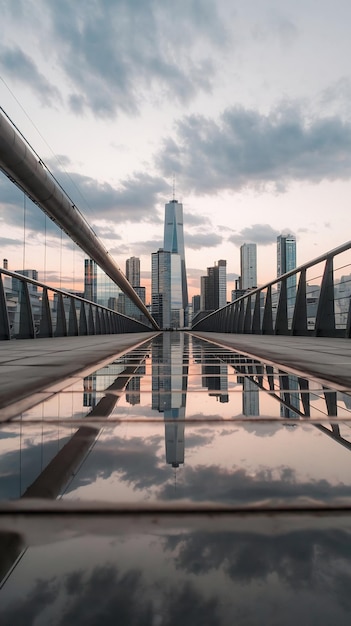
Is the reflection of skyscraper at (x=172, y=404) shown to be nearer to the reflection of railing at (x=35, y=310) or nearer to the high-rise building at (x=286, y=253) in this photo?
the reflection of railing at (x=35, y=310)

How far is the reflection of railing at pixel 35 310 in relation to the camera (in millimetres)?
12336

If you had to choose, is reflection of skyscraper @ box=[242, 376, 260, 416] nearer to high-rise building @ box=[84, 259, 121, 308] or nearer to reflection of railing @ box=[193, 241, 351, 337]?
reflection of railing @ box=[193, 241, 351, 337]

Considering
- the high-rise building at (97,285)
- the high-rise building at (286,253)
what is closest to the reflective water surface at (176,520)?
the high-rise building at (97,285)

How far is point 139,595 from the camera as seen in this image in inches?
30.8

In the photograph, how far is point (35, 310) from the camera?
50.5 ft

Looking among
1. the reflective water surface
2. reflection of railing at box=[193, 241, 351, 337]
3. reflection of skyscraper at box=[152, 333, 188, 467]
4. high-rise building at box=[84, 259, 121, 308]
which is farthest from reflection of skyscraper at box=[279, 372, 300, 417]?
high-rise building at box=[84, 259, 121, 308]

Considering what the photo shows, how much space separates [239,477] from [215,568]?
0.54 metres

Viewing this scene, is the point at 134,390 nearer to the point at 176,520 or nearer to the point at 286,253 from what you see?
the point at 176,520

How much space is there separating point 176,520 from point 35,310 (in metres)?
15.2

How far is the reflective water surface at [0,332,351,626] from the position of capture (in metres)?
0.77

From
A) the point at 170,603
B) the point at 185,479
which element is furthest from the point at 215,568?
the point at 185,479

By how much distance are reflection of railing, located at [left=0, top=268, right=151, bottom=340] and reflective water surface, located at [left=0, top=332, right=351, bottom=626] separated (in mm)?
10865

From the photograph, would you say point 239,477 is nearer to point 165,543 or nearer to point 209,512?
point 209,512

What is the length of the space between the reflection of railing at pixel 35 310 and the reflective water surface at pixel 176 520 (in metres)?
10.9
